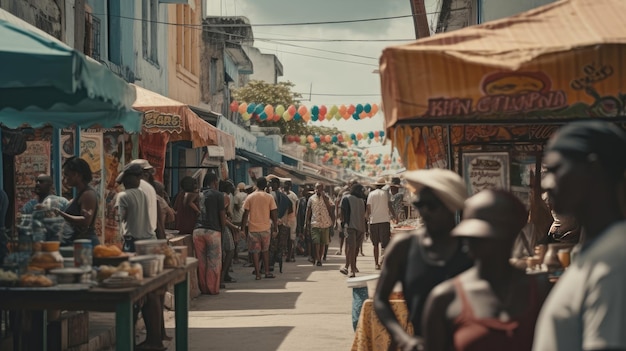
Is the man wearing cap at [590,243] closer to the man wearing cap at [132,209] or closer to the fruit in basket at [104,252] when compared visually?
the fruit in basket at [104,252]

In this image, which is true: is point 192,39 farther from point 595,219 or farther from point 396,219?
point 595,219

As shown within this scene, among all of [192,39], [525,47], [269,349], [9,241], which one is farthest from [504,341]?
[192,39]

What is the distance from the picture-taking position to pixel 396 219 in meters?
24.2

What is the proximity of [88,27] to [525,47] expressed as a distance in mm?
13186

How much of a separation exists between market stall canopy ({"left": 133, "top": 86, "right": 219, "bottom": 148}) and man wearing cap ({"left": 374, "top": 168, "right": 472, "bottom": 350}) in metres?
10.1

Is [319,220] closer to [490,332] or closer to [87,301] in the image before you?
[87,301]

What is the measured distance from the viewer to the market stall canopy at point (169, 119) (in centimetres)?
1474

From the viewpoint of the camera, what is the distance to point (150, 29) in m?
23.9

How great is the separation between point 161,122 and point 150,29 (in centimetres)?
962

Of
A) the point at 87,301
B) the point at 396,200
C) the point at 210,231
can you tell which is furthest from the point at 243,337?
the point at 396,200

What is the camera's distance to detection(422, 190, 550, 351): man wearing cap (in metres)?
3.64

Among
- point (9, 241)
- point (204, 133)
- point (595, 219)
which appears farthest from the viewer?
point (204, 133)

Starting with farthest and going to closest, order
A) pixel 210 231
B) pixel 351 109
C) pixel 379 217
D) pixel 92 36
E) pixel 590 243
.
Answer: pixel 351 109 → pixel 379 217 → pixel 92 36 → pixel 210 231 → pixel 590 243

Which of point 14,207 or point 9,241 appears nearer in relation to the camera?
point 9,241
